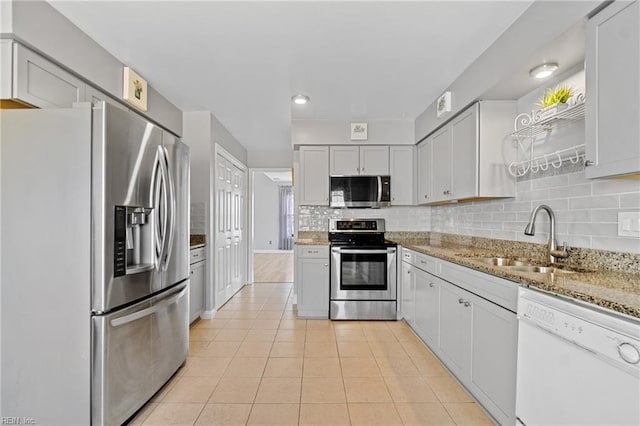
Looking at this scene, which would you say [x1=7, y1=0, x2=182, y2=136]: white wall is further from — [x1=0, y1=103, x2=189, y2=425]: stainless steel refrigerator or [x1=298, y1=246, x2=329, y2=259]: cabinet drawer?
[x1=298, y1=246, x2=329, y2=259]: cabinet drawer

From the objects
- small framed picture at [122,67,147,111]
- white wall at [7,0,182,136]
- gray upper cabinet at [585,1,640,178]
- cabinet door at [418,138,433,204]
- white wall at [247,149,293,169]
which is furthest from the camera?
white wall at [247,149,293,169]

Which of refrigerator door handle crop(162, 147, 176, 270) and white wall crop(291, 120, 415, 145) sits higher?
white wall crop(291, 120, 415, 145)

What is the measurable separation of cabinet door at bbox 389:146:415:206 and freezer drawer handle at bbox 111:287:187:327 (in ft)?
9.07

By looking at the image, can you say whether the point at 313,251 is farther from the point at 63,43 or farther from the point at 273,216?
the point at 273,216

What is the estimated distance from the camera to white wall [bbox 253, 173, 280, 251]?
1031 cm

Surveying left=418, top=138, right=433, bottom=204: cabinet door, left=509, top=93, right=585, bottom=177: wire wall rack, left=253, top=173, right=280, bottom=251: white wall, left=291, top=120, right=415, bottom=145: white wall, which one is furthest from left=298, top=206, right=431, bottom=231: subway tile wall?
left=253, top=173, right=280, bottom=251: white wall

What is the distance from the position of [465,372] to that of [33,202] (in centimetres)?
270

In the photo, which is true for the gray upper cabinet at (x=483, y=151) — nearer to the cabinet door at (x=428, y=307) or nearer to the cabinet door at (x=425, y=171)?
the cabinet door at (x=425, y=171)

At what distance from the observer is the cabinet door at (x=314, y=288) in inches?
143

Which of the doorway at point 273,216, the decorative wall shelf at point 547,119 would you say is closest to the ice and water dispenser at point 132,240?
the decorative wall shelf at point 547,119

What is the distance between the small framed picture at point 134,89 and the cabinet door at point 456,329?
9.62ft

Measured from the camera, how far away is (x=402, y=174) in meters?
4.00

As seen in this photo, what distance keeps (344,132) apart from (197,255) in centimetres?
232

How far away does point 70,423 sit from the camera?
5.06ft
